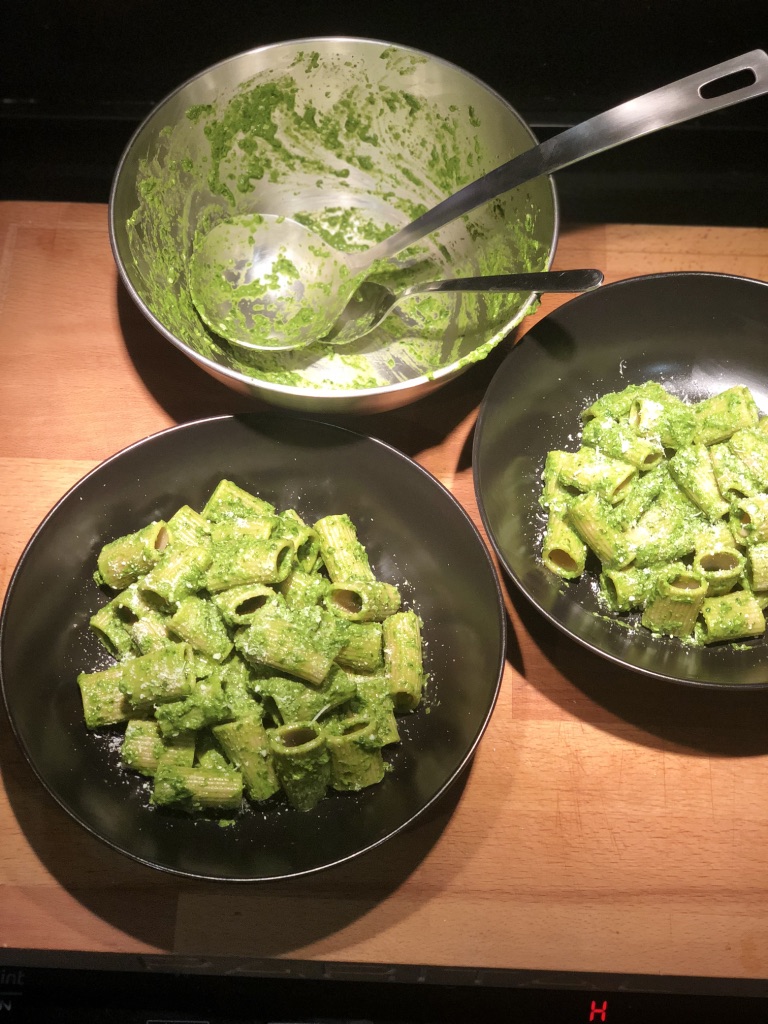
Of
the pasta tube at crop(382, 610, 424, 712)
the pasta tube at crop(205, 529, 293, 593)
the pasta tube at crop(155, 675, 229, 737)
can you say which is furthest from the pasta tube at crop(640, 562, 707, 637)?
the pasta tube at crop(155, 675, 229, 737)

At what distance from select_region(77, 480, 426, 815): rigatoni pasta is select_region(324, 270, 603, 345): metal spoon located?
43cm

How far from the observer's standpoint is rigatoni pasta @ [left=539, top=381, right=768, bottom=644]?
5.10 feet

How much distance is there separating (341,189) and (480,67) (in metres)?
0.38

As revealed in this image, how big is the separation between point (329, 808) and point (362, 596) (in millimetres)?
346

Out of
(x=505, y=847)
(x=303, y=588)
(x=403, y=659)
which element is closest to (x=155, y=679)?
(x=303, y=588)

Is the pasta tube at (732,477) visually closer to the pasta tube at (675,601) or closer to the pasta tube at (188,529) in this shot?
the pasta tube at (675,601)

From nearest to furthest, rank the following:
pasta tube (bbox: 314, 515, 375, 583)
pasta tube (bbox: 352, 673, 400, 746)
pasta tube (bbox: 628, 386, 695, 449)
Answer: pasta tube (bbox: 352, 673, 400, 746) < pasta tube (bbox: 314, 515, 375, 583) < pasta tube (bbox: 628, 386, 695, 449)

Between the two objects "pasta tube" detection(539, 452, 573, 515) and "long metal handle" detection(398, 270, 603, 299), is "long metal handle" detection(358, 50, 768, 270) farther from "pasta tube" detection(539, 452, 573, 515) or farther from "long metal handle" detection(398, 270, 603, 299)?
"pasta tube" detection(539, 452, 573, 515)

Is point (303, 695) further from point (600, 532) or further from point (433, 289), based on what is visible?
point (433, 289)

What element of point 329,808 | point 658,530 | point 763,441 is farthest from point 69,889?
point 763,441

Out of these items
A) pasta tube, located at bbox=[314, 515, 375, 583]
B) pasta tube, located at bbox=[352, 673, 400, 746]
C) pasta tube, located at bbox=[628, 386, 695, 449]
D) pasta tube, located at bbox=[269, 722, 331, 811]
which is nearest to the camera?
pasta tube, located at bbox=[269, 722, 331, 811]

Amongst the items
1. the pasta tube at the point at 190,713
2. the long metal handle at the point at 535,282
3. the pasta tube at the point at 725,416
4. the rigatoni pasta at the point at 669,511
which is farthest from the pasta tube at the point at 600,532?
the pasta tube at the point at 190,713

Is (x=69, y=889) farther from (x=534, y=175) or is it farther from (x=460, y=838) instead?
(x=534, y=175)

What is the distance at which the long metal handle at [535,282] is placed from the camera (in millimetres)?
1455
